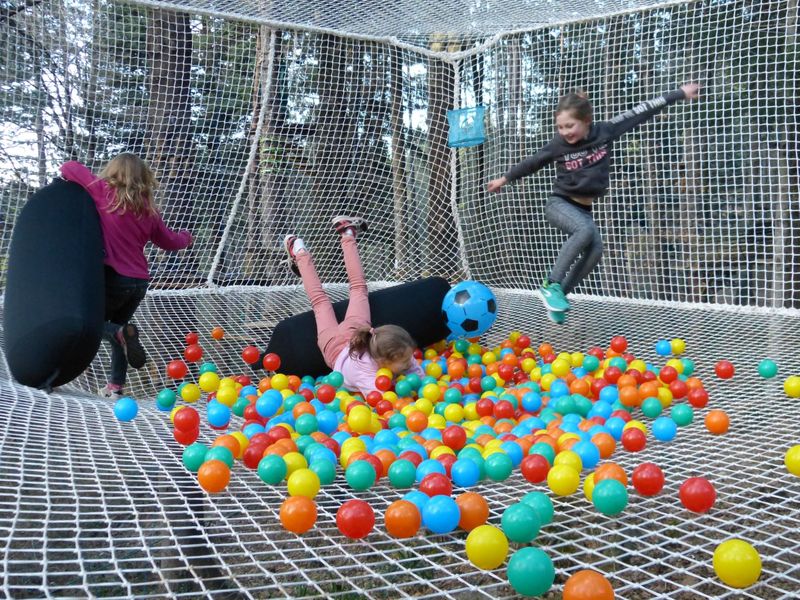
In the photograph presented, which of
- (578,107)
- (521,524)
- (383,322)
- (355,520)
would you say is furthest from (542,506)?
(578,107)

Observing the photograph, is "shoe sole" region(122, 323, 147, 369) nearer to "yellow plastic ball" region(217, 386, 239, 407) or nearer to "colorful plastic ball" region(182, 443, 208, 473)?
"yellow plastic ball" region(217, 386, 239, 407)

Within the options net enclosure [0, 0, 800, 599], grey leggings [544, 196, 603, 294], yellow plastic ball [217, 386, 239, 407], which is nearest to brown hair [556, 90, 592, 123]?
grey leggings [544, 196, 603, 294]

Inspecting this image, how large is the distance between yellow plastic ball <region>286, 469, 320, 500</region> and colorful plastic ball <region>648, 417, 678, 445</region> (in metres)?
1.15

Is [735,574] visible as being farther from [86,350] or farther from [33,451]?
[86,350]

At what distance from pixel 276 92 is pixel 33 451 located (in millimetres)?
3145

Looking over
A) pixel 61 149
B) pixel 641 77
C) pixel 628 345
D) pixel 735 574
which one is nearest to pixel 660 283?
pixel 628 345

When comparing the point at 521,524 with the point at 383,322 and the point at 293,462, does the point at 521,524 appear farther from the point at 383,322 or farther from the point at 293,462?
the point at 383,322

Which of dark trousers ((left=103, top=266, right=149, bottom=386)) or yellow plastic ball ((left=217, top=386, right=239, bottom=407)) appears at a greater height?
dark trousers ((left=103, top=266, right=149, bottom=386))

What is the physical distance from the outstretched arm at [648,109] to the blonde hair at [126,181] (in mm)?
2299

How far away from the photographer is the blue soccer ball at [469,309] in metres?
3.41

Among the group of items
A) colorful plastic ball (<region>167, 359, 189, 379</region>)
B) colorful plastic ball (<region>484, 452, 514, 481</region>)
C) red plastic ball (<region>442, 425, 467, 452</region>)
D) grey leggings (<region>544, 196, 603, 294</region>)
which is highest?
grey leggings (<region>544, 196, 603, 294</region>)

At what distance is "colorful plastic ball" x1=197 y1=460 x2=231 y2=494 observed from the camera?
1648 millimetres

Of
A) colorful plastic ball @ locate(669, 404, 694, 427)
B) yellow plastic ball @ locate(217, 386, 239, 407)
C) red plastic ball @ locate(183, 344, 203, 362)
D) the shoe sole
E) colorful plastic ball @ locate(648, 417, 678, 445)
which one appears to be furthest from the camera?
red plastic ball @ locate(183, 344, 203, 362)

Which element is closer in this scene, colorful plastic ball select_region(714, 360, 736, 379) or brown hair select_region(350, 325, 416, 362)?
colorful plastic ball select_region(714, 360, 736, 379)
